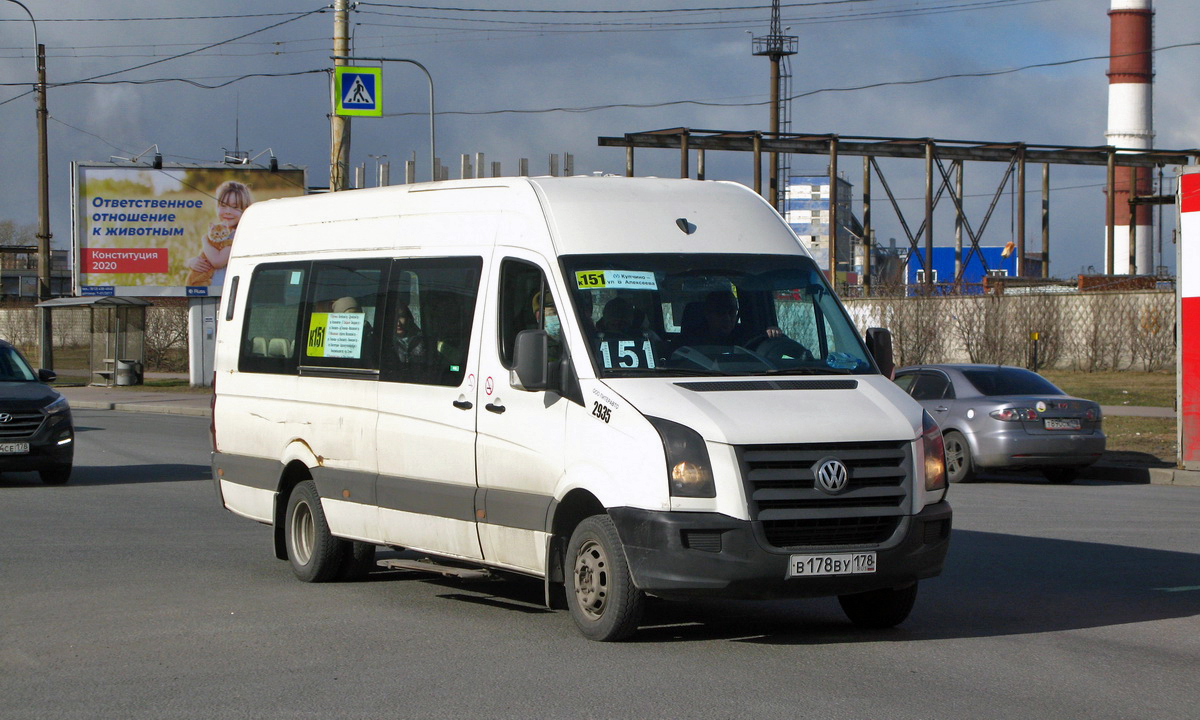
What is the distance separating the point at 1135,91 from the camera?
65062 millimetres

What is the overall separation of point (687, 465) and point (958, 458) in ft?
37.7

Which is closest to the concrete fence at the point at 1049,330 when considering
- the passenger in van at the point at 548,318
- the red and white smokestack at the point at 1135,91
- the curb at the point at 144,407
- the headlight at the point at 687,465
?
the curb at the point at 144,407

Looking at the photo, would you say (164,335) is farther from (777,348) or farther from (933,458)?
(933,458)

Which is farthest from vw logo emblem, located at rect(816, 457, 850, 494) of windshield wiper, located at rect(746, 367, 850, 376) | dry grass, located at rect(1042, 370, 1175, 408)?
dry grass, located at rect(1042, 370, 1175, 408)

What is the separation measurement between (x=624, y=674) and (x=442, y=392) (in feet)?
7.89

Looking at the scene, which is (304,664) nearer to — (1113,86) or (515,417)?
(515,417)

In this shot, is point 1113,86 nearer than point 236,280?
No

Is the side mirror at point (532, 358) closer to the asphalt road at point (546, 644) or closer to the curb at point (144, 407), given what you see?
the asphalt road at point (546, 644)

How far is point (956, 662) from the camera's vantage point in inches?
271

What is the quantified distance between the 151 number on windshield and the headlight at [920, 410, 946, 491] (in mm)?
1464

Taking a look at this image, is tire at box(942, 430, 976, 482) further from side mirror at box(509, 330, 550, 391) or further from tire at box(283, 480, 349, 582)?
side mirror at box(509, 330, 550, 391)

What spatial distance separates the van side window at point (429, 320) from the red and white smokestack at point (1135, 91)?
59.5 metres

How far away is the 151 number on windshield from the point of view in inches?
290

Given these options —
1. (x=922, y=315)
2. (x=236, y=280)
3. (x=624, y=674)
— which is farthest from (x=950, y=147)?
(x=624, y=674)
